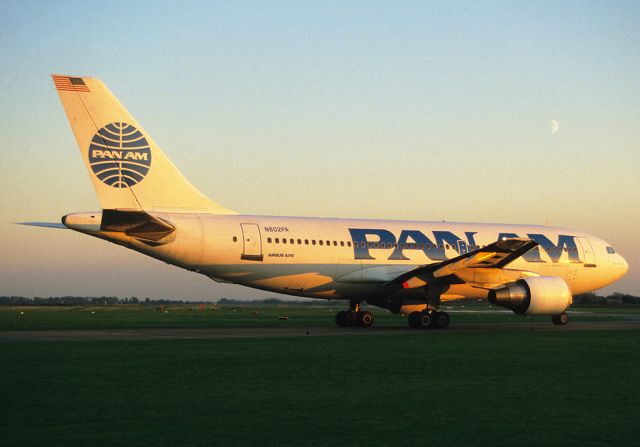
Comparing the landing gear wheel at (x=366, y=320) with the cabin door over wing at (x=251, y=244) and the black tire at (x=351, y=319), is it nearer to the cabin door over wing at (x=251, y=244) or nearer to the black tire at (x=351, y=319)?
the black tire at (x=351, y=319)

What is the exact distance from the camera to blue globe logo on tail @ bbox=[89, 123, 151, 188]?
24859 millimetres

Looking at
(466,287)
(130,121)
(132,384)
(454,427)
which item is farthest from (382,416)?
(466,287)

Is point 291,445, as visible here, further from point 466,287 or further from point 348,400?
point 466,287

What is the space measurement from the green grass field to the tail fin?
27.8 feet

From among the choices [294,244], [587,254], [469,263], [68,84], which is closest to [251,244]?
[294,244]

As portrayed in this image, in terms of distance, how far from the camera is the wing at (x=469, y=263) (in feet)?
88.3

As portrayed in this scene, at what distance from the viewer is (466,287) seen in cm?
2961

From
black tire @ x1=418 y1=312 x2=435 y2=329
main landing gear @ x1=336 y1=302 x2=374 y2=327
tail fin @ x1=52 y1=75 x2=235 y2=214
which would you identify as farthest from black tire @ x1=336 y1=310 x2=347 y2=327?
tail fin @ x1=52 y1=75 x2=235 y2=214

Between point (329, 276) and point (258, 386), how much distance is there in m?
17.3

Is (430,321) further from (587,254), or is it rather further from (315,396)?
(315,396)

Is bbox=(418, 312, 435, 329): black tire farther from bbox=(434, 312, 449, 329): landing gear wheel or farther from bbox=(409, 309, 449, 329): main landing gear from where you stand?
bbox=(434, 312, 449, 329): landing gear wheel

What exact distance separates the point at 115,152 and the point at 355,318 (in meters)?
10.5

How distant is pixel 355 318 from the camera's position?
30.1 metres

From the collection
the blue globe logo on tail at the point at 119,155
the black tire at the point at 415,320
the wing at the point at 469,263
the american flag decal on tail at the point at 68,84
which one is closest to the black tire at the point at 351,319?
the wing at the point at 469,263
